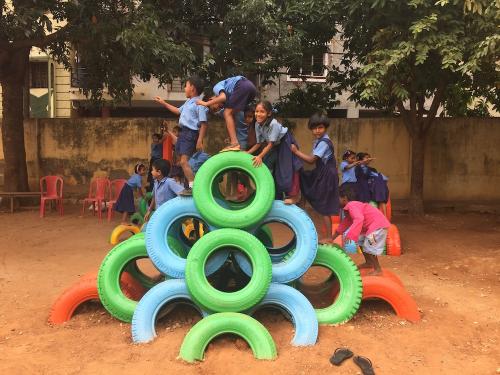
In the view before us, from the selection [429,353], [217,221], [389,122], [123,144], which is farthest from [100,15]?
[429,353]

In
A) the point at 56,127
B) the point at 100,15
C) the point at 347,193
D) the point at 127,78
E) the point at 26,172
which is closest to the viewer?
the point at 347,193

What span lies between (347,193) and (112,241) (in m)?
4.24

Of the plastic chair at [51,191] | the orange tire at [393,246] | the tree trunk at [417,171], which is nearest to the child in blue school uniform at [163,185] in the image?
the orange tire at [393,246]

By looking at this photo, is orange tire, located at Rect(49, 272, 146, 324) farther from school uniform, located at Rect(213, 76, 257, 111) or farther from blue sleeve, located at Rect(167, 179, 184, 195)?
school uniform, located at Rect(213, 76, 257, 111)

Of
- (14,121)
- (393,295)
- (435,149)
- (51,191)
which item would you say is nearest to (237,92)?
(393,295)

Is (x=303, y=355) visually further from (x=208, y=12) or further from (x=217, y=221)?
(x=208, y=12)

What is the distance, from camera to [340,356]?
12.9 feet

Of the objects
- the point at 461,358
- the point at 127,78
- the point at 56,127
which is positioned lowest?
the point at 461,358

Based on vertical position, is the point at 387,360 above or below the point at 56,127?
below

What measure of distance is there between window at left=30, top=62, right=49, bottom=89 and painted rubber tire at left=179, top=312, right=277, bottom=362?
58.8 ft

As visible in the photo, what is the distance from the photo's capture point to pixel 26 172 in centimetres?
1109

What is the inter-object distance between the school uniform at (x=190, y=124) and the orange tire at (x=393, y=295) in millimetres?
2373

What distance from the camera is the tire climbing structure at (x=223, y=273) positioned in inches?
163

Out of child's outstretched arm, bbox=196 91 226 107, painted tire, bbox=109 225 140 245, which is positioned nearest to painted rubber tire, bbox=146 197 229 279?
child's outstretched arm, bbox=196 91 226 107
